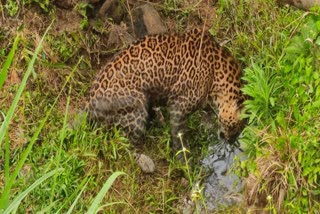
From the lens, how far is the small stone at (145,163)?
7.05 m

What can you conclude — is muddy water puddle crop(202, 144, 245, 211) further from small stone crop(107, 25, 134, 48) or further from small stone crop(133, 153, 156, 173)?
small stone crop(107, 25, 134, 48)

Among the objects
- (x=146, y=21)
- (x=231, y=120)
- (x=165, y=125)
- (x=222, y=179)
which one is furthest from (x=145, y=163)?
(x=146, y=21)

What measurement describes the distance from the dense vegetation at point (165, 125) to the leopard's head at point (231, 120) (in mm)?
229

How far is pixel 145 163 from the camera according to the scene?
7070 mm

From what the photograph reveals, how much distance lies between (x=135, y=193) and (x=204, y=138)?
38.1 inches

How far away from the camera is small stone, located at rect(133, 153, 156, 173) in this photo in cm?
705

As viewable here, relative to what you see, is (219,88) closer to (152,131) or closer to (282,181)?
(152,131)

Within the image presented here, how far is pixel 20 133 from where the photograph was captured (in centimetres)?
712

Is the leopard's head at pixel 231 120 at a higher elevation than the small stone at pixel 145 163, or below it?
higher

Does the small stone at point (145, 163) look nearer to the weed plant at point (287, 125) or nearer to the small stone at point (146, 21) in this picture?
the weed plant at point (287, 125)

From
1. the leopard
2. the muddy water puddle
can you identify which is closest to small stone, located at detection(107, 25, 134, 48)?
the leopard

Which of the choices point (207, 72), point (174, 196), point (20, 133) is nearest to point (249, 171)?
point (174, 196)

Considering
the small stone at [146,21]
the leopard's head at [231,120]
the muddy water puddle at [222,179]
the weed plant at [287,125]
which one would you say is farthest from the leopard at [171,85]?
the small stone at [146,21]

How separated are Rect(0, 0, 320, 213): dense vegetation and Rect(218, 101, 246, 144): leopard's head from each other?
0.23m
